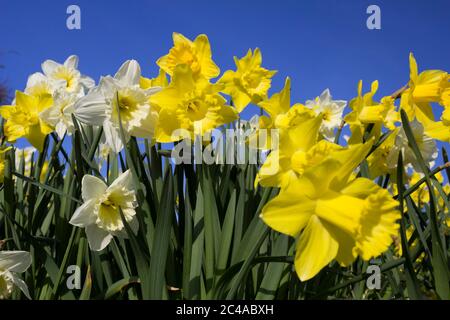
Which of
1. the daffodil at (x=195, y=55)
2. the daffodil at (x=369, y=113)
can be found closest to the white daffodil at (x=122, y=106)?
the daffodil at (x=195, y=55)

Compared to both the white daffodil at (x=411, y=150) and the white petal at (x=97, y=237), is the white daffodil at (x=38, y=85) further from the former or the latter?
the white daffodil at (x=411, y=150)

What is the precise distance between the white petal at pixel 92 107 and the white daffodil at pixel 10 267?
47cm

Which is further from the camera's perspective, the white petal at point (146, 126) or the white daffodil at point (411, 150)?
the white daffodil at point (411, 150)

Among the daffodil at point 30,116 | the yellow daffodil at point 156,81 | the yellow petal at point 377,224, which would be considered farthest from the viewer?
the daffodil at point 30,116

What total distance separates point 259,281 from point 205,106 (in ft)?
1.81

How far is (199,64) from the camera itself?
1.25 m

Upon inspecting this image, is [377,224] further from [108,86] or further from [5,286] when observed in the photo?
[5,286]

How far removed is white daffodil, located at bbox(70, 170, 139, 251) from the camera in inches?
48.9

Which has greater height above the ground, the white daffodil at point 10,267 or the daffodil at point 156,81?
the daffodil at point 156,81

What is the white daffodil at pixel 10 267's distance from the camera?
1.35m

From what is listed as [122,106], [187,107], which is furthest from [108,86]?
[187,107]

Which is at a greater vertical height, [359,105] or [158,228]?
[359,105]
